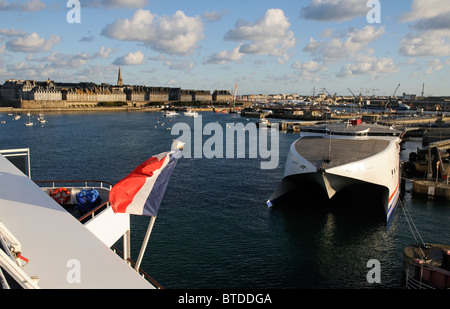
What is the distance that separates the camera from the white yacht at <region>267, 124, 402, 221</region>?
19.9m

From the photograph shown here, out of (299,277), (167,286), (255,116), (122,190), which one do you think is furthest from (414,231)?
(255,116)

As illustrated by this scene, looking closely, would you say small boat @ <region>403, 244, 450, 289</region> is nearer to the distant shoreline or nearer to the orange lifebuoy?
the orange lifebuoy

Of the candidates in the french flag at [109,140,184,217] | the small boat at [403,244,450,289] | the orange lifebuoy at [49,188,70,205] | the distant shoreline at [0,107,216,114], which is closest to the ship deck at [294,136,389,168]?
the small boat at [403,244,450,289]

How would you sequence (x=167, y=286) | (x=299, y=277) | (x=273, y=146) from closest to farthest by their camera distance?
1. (x=167, y=286)
2. (x=299, y=277)
3. (x=273, y=146)

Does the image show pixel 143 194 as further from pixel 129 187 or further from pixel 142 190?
pixel 129 187

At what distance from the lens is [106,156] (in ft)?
137

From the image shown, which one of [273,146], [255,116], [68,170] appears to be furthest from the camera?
[255,116]

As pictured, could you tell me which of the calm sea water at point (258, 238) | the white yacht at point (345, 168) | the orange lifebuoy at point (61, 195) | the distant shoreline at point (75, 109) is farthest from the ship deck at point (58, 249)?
the distant shoreline at point (75, 109)

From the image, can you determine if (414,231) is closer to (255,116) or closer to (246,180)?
(246,180)

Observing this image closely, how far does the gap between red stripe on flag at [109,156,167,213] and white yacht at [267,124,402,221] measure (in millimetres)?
14658

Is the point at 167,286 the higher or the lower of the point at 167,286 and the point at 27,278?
the lower

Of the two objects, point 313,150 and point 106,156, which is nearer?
point 313,150

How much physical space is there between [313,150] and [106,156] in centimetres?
2624

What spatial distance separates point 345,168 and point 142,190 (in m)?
15.3
